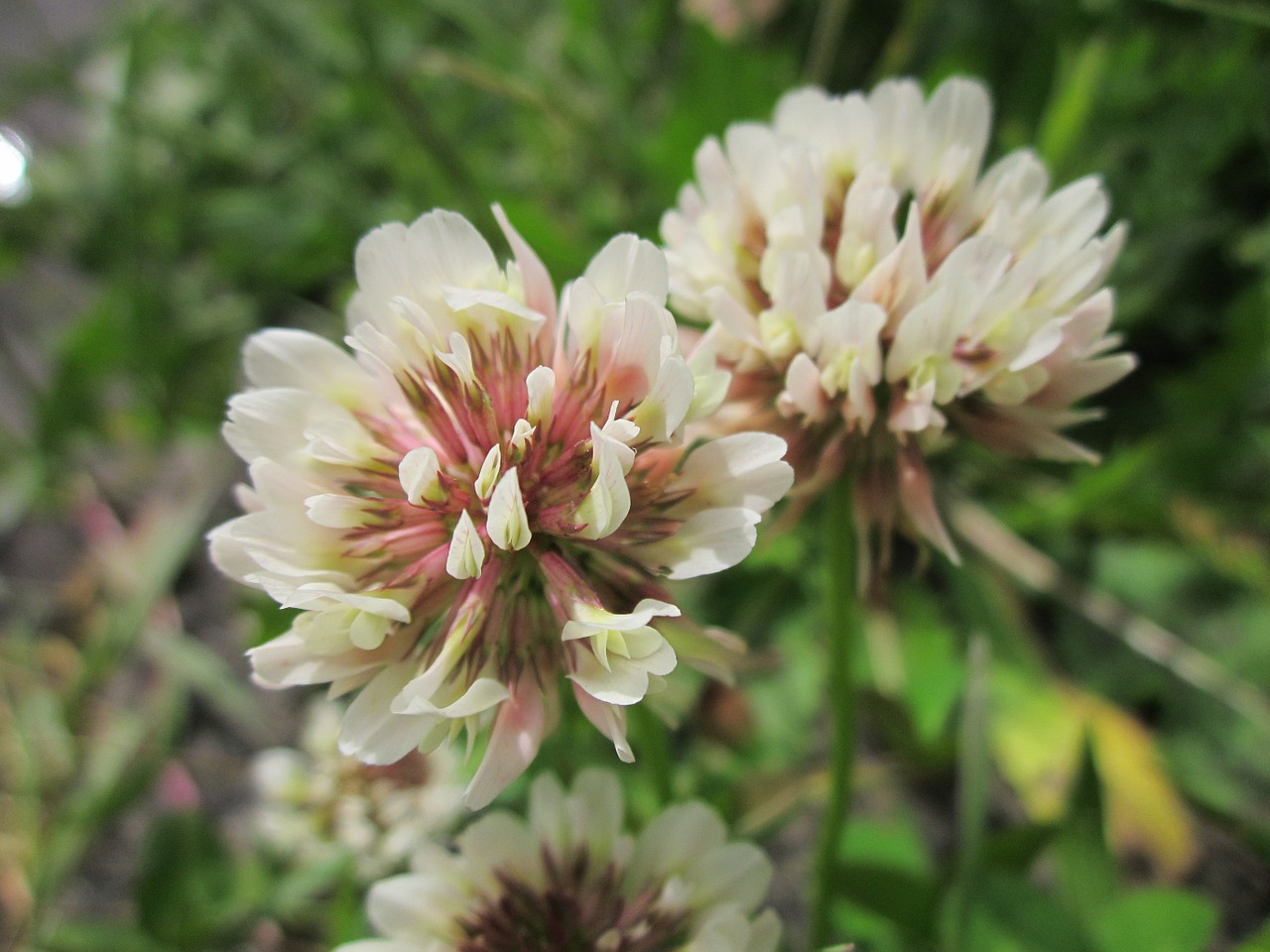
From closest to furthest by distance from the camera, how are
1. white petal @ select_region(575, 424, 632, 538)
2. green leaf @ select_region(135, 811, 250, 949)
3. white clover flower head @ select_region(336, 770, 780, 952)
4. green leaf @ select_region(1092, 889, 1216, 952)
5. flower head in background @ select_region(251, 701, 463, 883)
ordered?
white petal @ select_region(575, 424, 632, 538), white clover flower head @ select_region(336, 770, 780, 952), green leaf @ select_region(1092, 889, 1216, 952), flower head in background @ select_region(251, 701, 463, 883), green leaf @ select_region(135, 811, 250, 949)

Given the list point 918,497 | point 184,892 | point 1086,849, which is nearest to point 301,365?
point 918,497

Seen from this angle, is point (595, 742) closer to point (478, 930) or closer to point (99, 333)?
point (478, 930)

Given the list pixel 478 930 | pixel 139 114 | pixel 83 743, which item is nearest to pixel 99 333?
pixel 139 114

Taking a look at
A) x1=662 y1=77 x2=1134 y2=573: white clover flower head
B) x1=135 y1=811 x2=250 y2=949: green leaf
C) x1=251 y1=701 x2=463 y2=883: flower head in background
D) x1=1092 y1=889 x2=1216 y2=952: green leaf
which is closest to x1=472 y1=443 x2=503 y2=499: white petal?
x1=662 y1=77 x2=1134 y2=573: white clover flower head

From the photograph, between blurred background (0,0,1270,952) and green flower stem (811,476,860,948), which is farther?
blurred background (0,0,1270,952)

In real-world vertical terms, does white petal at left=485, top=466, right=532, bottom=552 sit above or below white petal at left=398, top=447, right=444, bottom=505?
below

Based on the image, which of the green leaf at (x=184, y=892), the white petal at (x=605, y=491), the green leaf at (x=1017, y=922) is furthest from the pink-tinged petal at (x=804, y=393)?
the green leaf at (x=184, y=892)

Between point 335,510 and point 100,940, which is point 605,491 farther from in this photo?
point 100,940

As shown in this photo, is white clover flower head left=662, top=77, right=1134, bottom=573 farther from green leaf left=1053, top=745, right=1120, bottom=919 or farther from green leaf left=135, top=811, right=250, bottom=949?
green leaf left=135, top=811, right=250, bottom=949
